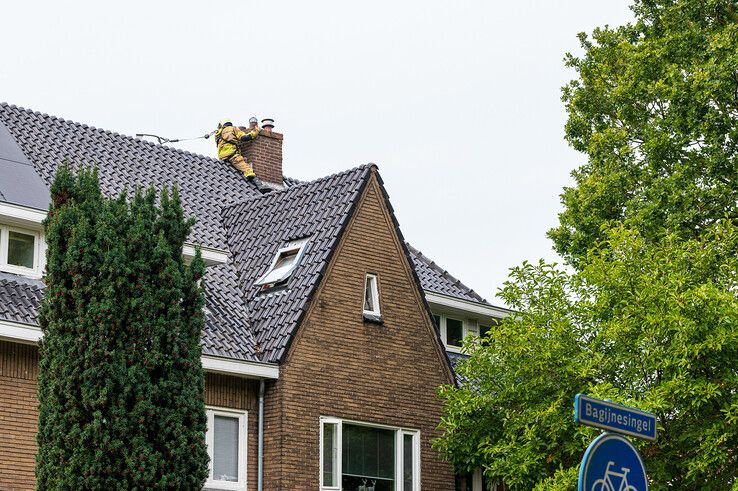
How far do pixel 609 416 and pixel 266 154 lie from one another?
71.0ft

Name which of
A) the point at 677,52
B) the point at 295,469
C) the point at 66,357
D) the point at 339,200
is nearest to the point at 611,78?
the point at 677,52

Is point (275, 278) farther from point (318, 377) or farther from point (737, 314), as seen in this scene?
point (737, 314)

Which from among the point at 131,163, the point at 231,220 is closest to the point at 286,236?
the point at 231,220

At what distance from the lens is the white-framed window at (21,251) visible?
21250 mm

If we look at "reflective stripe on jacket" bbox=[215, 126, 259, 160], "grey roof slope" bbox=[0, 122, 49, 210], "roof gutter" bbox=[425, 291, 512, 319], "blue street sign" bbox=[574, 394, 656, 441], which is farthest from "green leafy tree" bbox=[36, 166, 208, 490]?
"reflective stripe on jacket" bbox=[215, 126, 259, 160]

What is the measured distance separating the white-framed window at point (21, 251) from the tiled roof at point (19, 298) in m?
0.17

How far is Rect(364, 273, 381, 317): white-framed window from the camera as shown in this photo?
2438 cm

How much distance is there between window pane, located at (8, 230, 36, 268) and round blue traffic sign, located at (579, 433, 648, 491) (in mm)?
14524

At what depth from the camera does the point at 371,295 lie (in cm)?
2448

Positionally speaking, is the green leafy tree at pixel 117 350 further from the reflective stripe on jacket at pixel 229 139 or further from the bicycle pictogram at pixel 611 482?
the reflective stripe on jacket at pixel 229 139

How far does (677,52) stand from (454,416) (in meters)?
10.0

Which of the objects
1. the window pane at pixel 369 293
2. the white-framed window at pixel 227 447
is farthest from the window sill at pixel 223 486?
the window pane at pixel 369 293

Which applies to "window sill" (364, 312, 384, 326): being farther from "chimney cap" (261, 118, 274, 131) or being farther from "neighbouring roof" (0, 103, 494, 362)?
"chimney cap" (261, 118, 274, 131)

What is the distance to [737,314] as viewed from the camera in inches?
806
